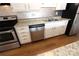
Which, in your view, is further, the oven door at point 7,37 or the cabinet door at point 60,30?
the cabinet door at point 60,30

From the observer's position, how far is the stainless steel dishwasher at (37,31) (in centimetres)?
299

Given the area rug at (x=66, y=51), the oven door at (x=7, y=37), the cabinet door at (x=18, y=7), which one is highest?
the cabinet door at (x=18, y=7)

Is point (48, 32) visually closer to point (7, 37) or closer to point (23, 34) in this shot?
point (23, 34)

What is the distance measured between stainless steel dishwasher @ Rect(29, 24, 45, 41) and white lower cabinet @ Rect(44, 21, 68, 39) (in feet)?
0.57

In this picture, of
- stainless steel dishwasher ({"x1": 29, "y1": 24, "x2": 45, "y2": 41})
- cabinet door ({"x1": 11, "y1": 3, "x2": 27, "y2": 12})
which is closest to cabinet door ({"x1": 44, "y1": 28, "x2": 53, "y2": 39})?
stainless steel dishwasher ({"x1": 29, "y1": 24, "x2": 45, "y2": 41})

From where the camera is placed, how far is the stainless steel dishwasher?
9.80ft

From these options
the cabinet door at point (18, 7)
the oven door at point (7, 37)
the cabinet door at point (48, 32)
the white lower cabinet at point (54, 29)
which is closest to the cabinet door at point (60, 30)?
the white lower cabinet at point (54, 29)

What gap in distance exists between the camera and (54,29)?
3.46m

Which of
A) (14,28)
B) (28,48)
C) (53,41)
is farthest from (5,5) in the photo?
(53,41)

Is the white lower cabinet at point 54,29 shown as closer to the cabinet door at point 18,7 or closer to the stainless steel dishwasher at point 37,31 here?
the stainless steel dishwasher at point 37,31

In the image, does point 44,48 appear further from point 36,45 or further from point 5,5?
point 5,5

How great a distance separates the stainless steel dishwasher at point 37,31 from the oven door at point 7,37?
0.57 meters

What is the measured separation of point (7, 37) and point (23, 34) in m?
0.49

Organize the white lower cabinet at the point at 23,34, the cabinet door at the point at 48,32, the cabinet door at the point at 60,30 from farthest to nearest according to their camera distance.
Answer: the cabinet door at the point at 60,30, the cabinet door at the point at 48,32, the white lower cabinet at the point at 23,34
